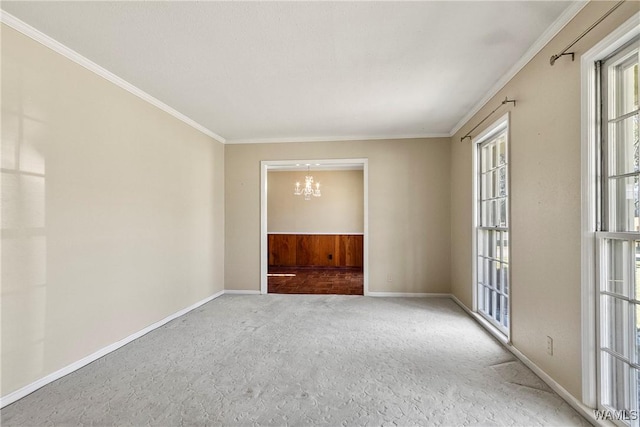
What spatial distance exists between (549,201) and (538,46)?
1159 millimetres

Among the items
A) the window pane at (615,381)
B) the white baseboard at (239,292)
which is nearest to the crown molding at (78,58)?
the white baseboard at (239,292)

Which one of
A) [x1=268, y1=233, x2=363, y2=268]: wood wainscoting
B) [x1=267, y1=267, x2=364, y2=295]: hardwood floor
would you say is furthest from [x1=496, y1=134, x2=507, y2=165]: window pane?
[x1=268, y1=233, x2=363, y2=268]: wood wainscoting

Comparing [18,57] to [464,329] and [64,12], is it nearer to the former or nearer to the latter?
[64,12]

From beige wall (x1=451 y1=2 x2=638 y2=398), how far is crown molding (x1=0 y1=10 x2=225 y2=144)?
11.7ft

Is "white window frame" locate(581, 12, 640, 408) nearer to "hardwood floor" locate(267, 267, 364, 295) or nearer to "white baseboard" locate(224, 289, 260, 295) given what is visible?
"hardwood floor" locate(267, 267, 364, 295)

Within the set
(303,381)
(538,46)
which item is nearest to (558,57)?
(538,46)

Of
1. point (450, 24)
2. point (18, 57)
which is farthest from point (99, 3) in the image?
point (450, 24)

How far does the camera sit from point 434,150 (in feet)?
15.2

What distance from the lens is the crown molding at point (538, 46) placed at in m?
1.82

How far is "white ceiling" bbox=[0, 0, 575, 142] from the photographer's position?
73.5 inches

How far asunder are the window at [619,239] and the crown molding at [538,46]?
1.27ft

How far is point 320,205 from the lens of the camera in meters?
7.38

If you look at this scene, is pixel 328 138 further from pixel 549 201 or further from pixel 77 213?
pixel 77 213

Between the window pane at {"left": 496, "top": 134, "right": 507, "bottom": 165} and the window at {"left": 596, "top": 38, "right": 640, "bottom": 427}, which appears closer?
the window at {"left": 596, "top": 38, "right": 640, "bottom": 427}
